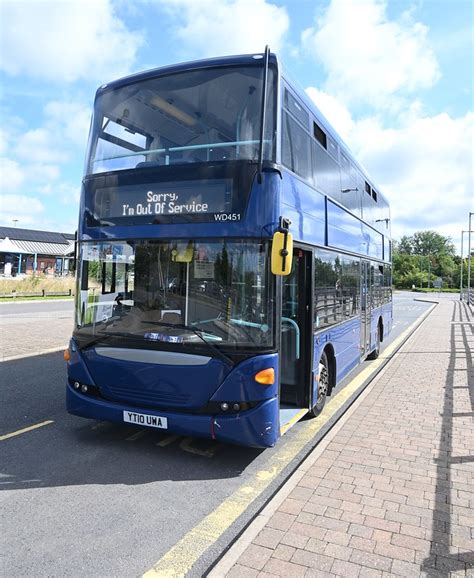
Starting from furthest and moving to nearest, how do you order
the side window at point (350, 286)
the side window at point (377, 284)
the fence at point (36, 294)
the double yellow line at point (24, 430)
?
the fence at point (36, 294)
the side window at point (377, 284)
the side window at point (350, 286)
the double yellow line at point (24, 430)

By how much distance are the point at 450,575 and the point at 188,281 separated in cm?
319

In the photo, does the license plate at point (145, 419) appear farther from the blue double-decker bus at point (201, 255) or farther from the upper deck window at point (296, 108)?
the upper deck window at point (296, 108)

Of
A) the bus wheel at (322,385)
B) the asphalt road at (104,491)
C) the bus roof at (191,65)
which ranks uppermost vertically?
the bus roof at (191,65)

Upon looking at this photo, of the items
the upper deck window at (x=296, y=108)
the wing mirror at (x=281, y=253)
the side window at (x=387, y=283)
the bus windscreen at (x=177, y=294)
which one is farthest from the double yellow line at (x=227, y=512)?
the side window at (x=387, y=283)

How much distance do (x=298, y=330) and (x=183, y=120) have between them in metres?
2.84

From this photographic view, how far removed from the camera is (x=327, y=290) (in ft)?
20.5

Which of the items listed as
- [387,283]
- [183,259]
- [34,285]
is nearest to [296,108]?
[183,259]

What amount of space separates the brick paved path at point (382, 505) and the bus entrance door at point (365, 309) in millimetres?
2323

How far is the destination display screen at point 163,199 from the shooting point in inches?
175

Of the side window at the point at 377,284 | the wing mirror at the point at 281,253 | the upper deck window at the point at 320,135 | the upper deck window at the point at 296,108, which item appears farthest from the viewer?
the side window at the point at 377,284

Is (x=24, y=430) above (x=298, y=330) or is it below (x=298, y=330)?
below

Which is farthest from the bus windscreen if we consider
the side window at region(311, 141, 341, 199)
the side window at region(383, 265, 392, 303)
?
the side window at region(383, 265, 392, 303)

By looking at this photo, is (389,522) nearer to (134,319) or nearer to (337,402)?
(134,319)

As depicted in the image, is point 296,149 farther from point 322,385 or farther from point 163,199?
point 322,385
